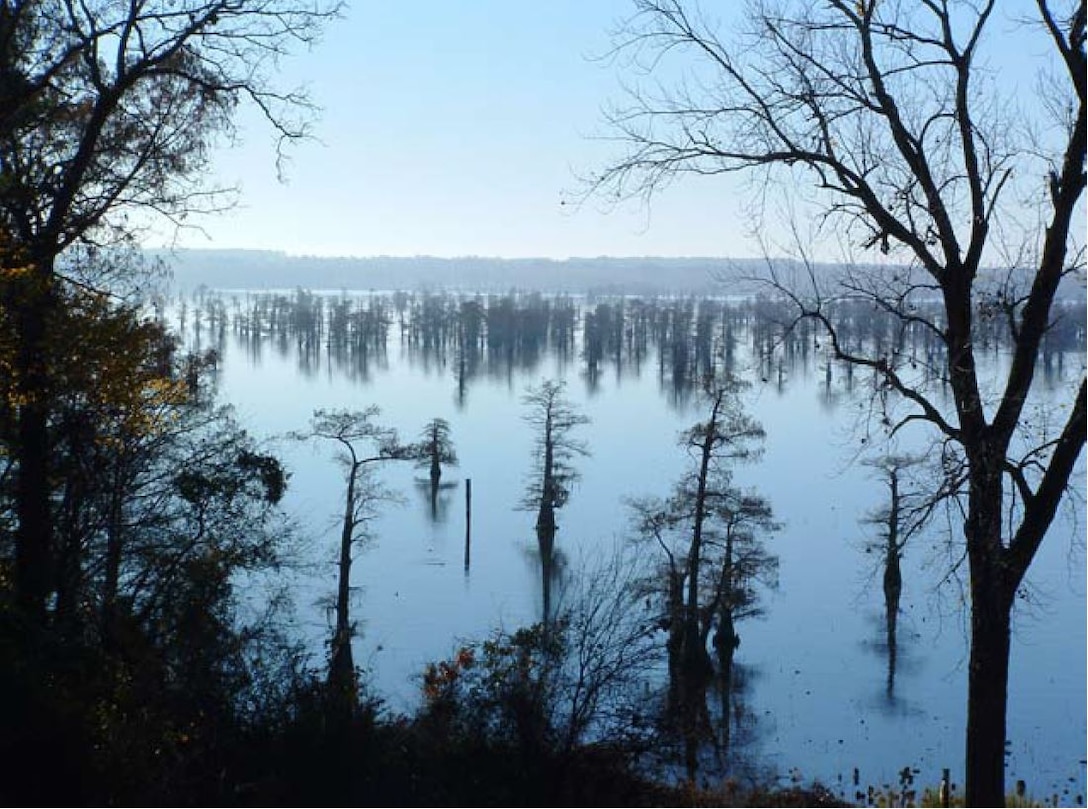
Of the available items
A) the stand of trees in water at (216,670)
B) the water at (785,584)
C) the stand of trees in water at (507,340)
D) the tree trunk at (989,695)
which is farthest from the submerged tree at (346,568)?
the stand of trees in water at (507,340)

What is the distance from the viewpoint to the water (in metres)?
16.1

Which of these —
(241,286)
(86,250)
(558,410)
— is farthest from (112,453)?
(241,286)

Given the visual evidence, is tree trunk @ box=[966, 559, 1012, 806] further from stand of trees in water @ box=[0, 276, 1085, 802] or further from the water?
stand of trees in water @ box=[0, 276, 1085, 802]

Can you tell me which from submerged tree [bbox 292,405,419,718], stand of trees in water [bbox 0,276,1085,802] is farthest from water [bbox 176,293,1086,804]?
stand of trees in water [bbox 0,276,1085,802]

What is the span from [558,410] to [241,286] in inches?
5519

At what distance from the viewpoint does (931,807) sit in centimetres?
734

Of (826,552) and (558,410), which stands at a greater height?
(558,410)

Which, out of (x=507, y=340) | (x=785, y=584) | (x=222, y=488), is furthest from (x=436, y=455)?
(x=507, y=340)

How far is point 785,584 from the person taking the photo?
80.0 feet

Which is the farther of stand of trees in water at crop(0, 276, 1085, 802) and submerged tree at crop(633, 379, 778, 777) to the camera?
submerged tree at crop(633, 379, 778, 777)

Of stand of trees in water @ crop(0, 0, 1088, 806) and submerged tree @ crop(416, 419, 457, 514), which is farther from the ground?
stand of trees in water @ crop(0, 0, 1088, 806)

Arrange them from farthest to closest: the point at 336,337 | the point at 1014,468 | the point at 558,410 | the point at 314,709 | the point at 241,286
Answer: the point at 241,286, the point at 336,337, the point at 558,410, the point at 314,709, the point at 1014,468

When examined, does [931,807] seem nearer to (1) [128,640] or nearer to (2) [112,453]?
(1) [128,640]

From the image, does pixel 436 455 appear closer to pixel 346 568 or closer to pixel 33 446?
pixel 346 568
